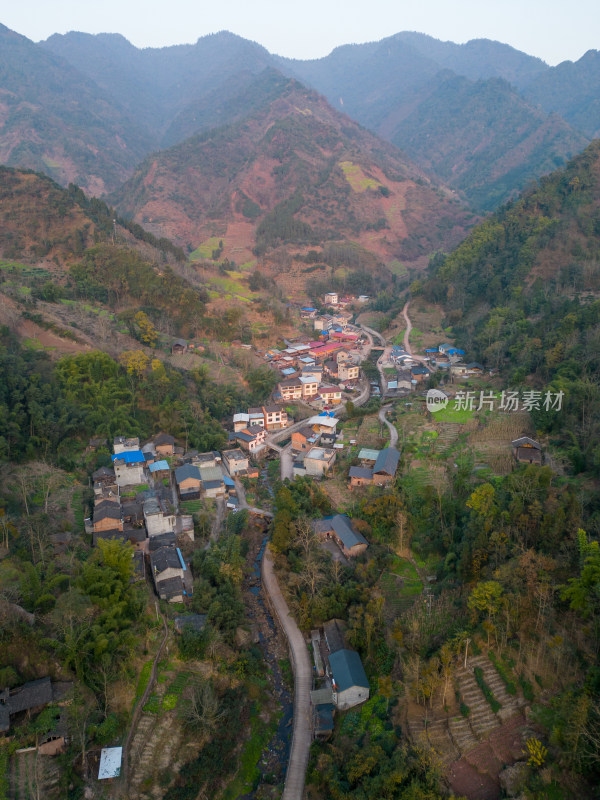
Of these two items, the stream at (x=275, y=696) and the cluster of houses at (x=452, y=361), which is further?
the cluster of houses at (x=452, y=361)

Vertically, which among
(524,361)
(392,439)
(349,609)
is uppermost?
(524,361)

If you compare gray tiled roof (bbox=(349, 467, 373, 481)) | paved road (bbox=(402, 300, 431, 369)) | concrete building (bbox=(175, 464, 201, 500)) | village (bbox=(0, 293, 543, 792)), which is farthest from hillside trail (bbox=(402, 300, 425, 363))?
concrete building (bbox=(175, 464, 201, 500))

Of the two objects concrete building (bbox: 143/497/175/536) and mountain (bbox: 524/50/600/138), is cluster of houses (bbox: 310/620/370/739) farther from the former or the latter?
mountain (bbox: 524/50/600/138)

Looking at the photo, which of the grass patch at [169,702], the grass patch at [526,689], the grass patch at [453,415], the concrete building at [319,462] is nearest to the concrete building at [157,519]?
the grass patch at [169,702]

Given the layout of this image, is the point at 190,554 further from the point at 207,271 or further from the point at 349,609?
the point at 207,271

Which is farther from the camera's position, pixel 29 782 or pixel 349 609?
pixel 349 609

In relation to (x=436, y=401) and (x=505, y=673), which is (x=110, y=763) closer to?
(x=505, y=673)

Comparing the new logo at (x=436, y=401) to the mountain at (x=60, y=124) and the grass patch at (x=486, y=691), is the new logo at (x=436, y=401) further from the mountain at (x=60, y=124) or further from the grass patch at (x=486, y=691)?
the mountain at (x=60, y=124)

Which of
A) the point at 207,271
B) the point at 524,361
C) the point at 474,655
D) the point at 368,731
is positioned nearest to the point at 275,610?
the point at 368,731
